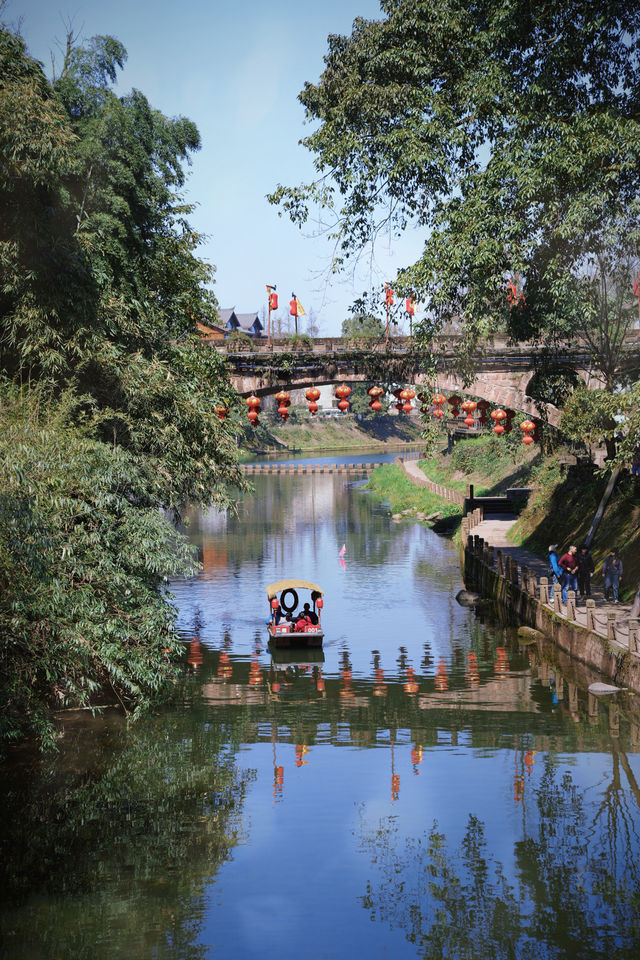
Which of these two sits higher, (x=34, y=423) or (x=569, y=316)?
(x=569, y=316)

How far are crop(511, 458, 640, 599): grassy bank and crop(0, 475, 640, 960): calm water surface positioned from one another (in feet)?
16.3

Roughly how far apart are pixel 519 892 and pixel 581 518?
2421 centimetres

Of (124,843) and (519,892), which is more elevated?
(519,892)

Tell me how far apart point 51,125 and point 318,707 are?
13.6m

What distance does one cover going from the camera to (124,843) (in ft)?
46.4

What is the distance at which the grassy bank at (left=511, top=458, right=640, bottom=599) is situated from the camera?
94.5 ft

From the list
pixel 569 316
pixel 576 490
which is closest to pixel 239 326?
pixel 576 490

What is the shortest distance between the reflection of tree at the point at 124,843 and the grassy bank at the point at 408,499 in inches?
1493

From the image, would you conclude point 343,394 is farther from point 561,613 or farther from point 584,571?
→ point 561,613

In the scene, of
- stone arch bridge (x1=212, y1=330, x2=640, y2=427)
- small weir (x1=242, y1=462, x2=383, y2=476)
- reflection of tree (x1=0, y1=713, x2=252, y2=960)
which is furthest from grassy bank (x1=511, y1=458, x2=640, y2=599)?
small weir (x1=242, y1=462, x2=383, y2=476)

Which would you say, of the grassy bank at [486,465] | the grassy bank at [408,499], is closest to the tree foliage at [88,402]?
the grassy bank at [408,499]

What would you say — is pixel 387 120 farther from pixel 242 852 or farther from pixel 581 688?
pixel 242 852

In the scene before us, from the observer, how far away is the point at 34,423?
18.0 meters

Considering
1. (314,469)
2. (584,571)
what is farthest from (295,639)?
(314,469)
